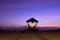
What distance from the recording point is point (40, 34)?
8.89ft

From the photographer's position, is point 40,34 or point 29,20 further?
point 29,20

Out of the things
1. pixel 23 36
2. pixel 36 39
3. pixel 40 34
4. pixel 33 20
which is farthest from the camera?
pixel 33 20

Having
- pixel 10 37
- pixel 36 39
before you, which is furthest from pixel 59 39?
pixel 10 37

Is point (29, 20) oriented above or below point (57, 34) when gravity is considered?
above

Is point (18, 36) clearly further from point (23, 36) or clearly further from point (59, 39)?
point (59, 39)

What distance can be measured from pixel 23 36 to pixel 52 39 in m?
0.52

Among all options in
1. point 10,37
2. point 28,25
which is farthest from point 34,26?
point 10,37

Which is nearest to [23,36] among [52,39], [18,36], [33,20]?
[18,36]

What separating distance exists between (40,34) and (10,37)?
608 mm

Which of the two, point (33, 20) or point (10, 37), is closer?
point (10, 37)

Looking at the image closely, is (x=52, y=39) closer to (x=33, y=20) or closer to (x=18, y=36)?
(x=18, y=36)

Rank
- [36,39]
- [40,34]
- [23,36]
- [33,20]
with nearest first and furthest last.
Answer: [36,39] → [23,36] → [40,34] → [33,20]

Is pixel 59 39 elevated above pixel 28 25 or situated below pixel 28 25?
below

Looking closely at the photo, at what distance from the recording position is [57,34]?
254 cm
